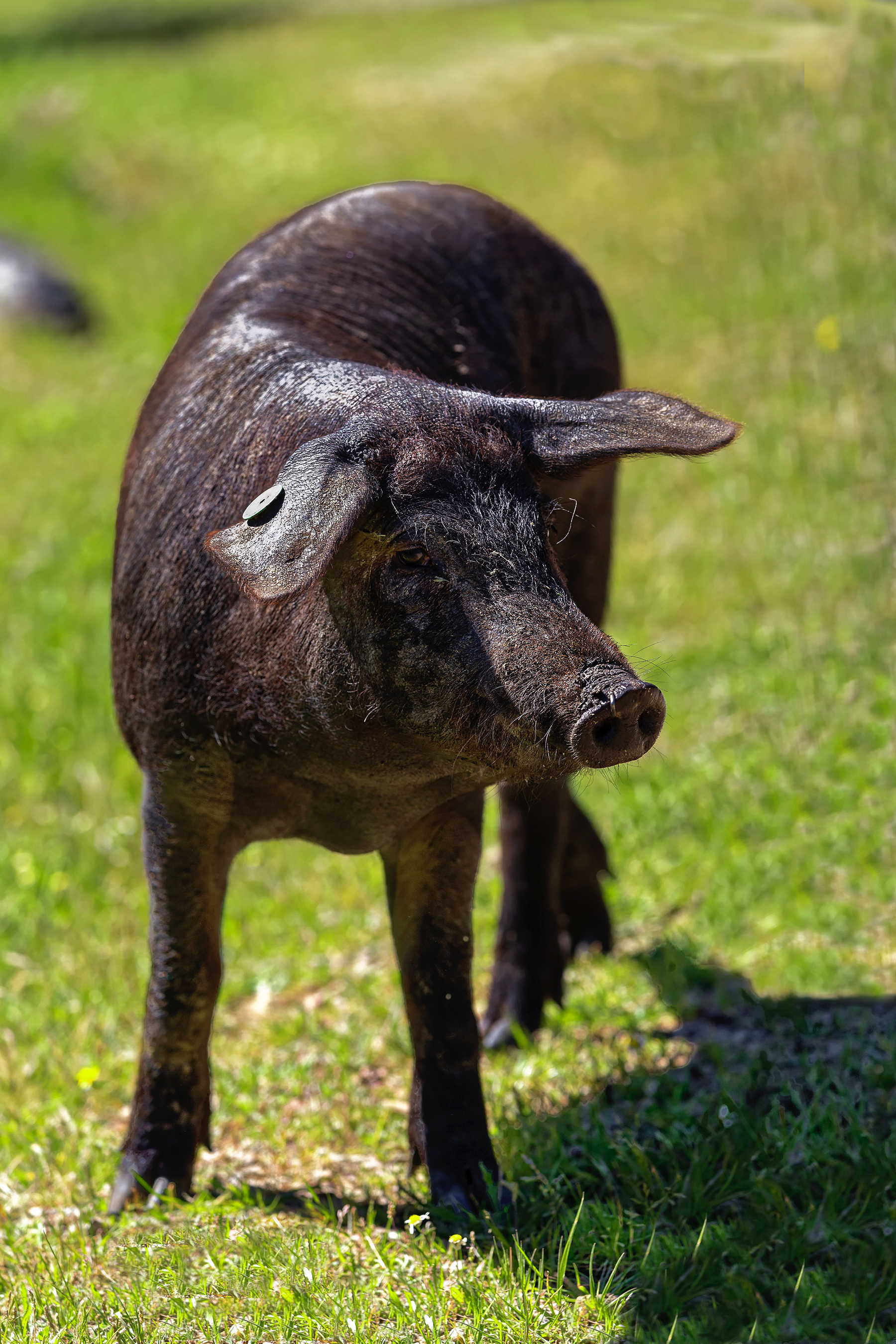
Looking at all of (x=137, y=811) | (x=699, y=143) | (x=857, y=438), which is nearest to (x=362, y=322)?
(x=137, y=811)

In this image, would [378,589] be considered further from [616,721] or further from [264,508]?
[616,721]

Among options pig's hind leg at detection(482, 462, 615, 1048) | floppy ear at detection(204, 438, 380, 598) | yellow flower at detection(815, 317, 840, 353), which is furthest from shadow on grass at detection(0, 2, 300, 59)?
floppy ear at detection(204, 438, 380, 598)

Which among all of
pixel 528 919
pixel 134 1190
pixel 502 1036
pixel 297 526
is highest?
pixel 297 526

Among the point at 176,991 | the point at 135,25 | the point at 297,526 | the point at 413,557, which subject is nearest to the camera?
the point at 297,526

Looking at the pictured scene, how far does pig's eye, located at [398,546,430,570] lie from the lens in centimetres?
341

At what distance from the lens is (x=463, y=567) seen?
11.1 ft

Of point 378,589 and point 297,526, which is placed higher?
point 297,526

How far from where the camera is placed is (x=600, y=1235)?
12.8 feet

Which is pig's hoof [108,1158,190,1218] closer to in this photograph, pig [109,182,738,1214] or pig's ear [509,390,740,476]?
pig [109,182,738,1214]

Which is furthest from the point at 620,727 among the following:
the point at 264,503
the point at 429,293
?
the point at 429,293

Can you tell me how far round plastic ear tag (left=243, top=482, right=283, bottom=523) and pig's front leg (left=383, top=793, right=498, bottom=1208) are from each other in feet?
3.38

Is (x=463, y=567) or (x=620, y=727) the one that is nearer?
(x=620, y=727)

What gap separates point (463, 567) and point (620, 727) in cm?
51

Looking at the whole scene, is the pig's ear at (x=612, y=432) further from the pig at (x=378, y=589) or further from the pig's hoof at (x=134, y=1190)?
the pig's hoof at (x=134, y=1190)
